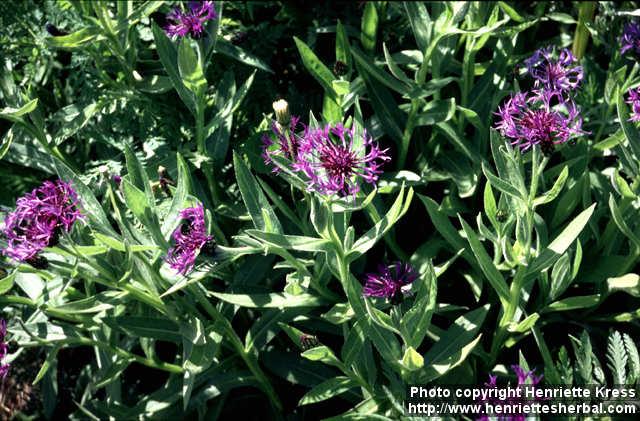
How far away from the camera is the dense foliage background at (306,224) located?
213cm

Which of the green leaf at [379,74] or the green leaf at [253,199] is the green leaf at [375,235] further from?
the green leaf at [379,74]

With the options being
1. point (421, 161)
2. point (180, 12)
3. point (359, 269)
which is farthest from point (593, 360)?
point (180, 12)

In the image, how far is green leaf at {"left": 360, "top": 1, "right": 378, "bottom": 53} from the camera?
2.82 meters

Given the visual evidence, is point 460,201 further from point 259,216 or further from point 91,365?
point 91,365

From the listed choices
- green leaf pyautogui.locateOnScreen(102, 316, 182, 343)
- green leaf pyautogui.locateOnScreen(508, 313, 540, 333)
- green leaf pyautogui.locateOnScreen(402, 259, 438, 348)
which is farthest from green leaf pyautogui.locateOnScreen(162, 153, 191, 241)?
green leaf pyautogui.locateOnScreen(508, 313, 540, 333)

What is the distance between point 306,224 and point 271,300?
286 millimetres

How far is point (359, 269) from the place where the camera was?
8.70ft

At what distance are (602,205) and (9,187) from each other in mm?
2477

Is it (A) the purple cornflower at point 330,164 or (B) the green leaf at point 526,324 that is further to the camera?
(B) the green leaf at point 526,324

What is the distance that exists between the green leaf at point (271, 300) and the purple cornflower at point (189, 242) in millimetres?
300

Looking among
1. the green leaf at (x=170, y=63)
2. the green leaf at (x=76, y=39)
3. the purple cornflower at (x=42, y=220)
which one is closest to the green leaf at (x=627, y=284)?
the green leaf at (x=170, y=63)

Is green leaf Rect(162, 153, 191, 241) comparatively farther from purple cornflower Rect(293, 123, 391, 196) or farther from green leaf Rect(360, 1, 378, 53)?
green leaf Rect(360, 1, 378, 53)

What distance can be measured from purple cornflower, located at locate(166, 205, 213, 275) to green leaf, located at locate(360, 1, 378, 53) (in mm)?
1223

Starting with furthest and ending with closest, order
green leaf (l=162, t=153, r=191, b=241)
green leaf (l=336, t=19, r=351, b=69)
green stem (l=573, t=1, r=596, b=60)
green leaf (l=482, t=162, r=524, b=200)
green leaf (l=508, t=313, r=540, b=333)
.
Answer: green stem (l=573, t=1, r=596, b=60) < green leaf (l=336, t=19, r=351, b=69) < green leaf (l=508, t=313, r=540, b=333) < green leaf (l=162, t=153, r=191, b=241) < green leaf (l=482, t=162, r=524, b=200)
